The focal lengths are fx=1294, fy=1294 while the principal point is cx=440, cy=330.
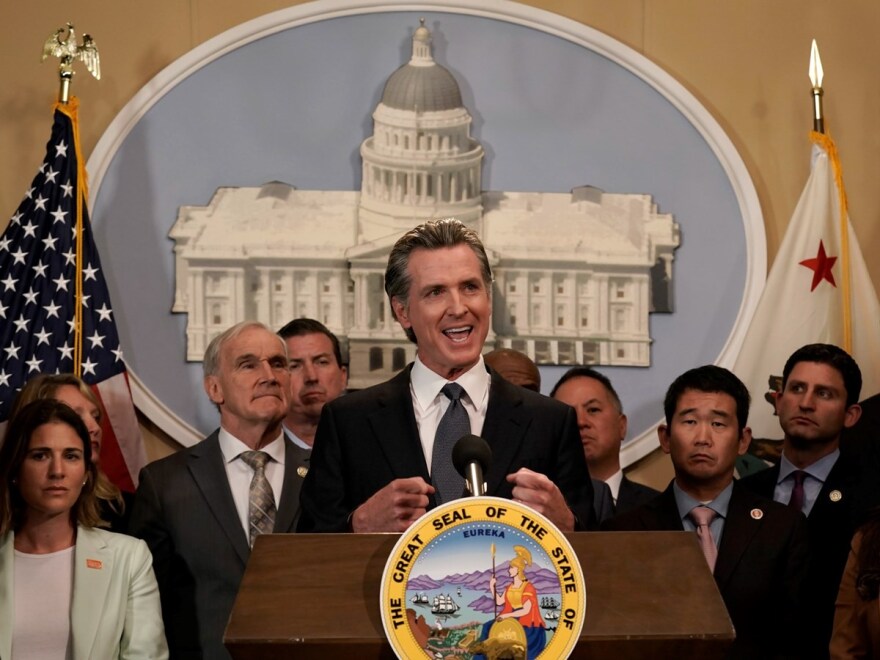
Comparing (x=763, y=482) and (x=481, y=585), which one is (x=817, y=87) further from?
(x=481, y=585)

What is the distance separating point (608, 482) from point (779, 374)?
0.84 metres

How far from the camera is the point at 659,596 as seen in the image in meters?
1.92

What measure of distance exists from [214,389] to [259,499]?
0.44 m

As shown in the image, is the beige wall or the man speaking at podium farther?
the beige wall

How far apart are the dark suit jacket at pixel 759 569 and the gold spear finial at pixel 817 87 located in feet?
6.15

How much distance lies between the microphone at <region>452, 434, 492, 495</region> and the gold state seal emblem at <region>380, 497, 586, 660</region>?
0.13 meters

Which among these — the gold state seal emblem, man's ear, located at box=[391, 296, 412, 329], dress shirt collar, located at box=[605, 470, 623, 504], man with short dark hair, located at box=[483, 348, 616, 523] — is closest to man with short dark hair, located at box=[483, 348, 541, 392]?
man with short dark hair, located at box=[483, 348, 616, 523]

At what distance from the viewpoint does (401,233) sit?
15.8ft

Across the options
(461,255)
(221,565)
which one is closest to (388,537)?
(461,255)

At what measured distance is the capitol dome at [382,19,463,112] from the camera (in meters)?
4.86

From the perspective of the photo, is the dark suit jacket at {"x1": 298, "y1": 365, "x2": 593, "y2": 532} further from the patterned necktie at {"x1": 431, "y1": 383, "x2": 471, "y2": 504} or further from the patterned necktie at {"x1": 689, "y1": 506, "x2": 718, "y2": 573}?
the patterned necktie at {"x1": 689, "y1": 506, "x2": 718, "y2": 573}

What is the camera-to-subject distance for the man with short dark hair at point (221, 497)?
11.6ft

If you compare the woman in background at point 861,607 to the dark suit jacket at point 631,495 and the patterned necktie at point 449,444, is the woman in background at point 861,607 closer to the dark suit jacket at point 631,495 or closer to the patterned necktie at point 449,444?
the dark suit jacket at point 631,495

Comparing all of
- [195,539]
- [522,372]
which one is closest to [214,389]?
[195,539]
